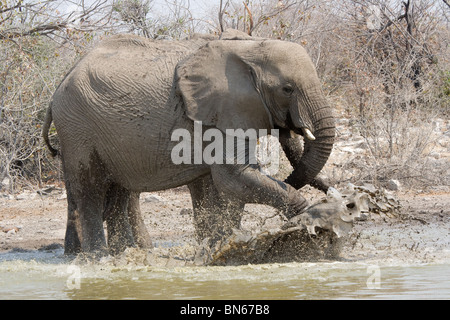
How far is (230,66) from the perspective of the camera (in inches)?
260

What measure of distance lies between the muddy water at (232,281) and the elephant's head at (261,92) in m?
0.85

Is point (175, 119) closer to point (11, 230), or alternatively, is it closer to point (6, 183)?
point (11, 230)

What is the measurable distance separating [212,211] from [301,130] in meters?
1.24

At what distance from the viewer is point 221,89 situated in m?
6.55

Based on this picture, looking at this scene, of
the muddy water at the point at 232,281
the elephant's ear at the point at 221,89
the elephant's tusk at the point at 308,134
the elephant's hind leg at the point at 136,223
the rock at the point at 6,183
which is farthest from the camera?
the rock at the point at 6,183

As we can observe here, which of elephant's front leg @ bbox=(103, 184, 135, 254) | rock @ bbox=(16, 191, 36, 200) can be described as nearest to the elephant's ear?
elephant's front leg @ bbox=(103, 184, 135, 254)

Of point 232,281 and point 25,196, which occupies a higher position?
point 25,196

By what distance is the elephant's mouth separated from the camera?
6200mm

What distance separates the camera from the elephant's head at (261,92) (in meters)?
6.29

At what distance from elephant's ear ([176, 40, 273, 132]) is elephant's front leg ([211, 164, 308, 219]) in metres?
0.36

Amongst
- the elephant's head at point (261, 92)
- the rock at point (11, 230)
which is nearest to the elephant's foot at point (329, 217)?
the elephant's head at point (261, 92)

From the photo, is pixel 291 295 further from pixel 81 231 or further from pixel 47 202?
pixel 47 202

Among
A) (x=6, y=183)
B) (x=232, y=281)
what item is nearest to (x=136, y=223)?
(x=232, y=281)

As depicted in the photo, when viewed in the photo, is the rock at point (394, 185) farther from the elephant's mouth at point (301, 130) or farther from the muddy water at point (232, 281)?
the elephant's mouth at point (301, 130)
